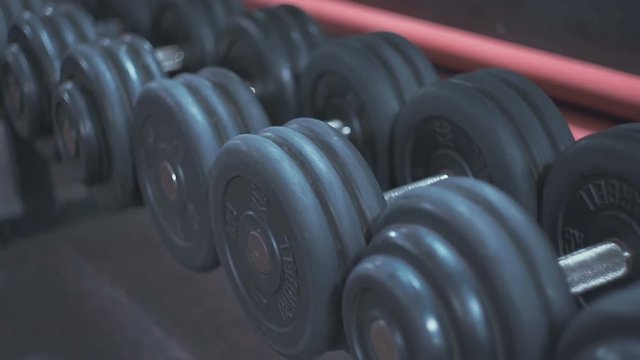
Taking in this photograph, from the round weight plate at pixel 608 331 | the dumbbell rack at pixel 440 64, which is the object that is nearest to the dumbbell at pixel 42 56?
the dumbbell rack at pixel 440 64

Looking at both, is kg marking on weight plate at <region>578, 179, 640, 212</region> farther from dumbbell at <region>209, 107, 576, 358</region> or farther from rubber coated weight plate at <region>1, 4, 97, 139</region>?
rubber coated weight plate at <region>1, 4, 97, 139</region>

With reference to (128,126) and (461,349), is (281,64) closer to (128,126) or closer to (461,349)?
(128,126)

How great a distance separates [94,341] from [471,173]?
680mm

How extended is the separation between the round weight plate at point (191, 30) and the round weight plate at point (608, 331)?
87cm

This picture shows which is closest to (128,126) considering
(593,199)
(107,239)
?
(107,239)

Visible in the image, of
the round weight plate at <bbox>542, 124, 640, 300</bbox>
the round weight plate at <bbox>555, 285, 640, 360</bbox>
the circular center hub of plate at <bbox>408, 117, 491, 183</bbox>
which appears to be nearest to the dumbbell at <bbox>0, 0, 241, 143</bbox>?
the circular center hub of plate at <bbox>408, 117, 491, 183</bbox>

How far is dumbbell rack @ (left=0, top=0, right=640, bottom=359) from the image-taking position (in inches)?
46.8

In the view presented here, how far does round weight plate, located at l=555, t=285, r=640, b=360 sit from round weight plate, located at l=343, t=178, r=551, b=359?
43 millimetres

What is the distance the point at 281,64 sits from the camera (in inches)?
49.0

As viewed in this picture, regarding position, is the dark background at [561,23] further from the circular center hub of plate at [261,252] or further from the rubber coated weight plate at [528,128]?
the circular center hub of plate at [261,252]

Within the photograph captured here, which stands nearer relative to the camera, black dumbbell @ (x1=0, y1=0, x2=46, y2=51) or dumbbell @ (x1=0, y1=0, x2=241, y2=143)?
dumbbell @ (x1=0, y1=0, x2=241, y2=143)

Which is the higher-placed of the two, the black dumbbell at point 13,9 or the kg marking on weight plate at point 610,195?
the kg marking on weight plate at point 610,195

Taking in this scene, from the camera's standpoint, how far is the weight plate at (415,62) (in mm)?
1121

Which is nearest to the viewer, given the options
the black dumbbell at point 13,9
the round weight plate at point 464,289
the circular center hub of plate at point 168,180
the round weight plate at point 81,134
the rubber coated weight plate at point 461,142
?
the round weight plate at point 464,289
